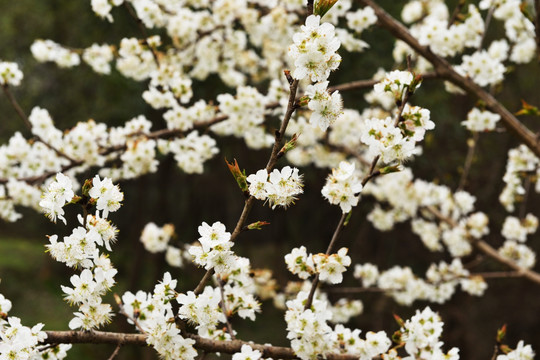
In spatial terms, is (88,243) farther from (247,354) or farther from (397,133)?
(397,133)

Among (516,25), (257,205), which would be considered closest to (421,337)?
(516,25)

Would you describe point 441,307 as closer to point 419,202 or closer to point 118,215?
point 419,202

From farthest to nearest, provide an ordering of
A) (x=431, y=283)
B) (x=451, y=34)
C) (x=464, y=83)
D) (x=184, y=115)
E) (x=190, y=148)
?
(x=431, y=283) → (x=190, y=148) → (x=184, y=115) → (x=451, y=34) → (x=464, y=83)

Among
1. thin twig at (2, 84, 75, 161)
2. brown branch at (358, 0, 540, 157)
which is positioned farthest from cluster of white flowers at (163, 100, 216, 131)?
brown branch at (358, 0, 540, 157)

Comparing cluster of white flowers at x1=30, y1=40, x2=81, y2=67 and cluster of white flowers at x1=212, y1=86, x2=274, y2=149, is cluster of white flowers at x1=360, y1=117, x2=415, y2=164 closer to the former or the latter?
cluster of white flowers at x1=212, y1=86, x2=274, y2=149

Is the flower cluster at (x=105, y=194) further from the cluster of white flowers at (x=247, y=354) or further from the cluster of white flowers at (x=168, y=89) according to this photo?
the cluster of white flowers at (x=168, y=89)

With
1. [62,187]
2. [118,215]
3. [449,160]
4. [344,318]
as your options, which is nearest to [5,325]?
[62,187]
